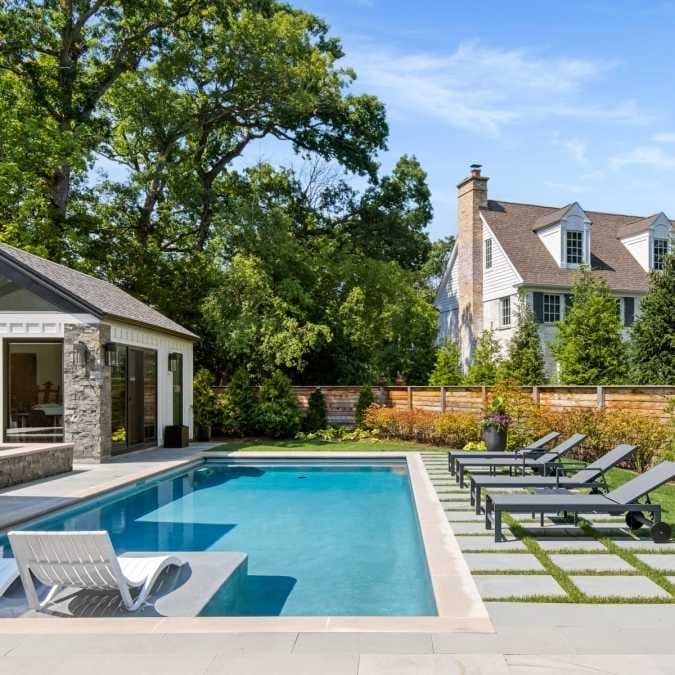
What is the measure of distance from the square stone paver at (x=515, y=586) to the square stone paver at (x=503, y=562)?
0.74ft

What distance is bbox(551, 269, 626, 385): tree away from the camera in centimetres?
2131

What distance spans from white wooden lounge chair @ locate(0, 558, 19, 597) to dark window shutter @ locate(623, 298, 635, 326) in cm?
2463

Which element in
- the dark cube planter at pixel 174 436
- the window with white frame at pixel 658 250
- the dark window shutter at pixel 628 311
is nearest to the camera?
the dark cube planter at pixel 174 436

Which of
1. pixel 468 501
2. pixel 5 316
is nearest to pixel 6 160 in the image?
pixel 5 316

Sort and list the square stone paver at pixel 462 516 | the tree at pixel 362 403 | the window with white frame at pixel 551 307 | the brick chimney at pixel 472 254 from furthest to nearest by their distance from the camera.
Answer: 1. the brick chimney at pixel 472 254
2. the window with white frame at pixel 551 307
3. the tree at pixel 362 403
4. the square stone paver at pixel 462 516

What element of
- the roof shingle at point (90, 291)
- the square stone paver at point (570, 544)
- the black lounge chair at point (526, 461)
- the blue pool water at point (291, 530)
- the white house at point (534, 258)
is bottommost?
the blue pool water at point (291, 530)

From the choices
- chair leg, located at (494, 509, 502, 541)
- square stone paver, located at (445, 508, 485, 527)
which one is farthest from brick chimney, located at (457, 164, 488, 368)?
chair leg, located at (494, 509, 502, 541)

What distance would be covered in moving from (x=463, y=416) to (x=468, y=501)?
26.1 feet

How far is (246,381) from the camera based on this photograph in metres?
21.4

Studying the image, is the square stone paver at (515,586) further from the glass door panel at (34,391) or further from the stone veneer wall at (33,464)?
the glass door panel at (34,391)

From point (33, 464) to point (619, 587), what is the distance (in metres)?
10.2

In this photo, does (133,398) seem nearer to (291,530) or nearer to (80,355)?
(80,355)

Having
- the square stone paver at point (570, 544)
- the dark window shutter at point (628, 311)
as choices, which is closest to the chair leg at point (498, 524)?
the square stone paver at point (570, 544)

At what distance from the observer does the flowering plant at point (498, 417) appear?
14.2 m
